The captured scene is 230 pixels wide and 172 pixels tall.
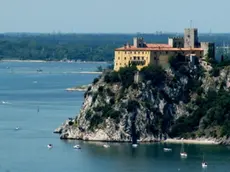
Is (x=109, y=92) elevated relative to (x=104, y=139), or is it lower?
elevated

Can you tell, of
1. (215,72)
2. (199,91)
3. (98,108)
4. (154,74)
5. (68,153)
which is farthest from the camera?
(215,72)

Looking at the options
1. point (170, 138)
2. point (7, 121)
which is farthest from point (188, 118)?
point (7, 121)

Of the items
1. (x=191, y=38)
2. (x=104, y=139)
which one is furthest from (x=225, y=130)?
(x=191, y=38)

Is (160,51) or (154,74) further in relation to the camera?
(160,51)

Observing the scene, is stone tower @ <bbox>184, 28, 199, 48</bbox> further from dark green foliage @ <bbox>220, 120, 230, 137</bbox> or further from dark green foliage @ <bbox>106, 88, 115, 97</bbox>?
dark green foliage @ <bbox>220, 120, 230, 137</bbox>

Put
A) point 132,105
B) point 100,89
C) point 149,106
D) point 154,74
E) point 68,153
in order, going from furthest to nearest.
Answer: point 100,89, point 154,74, point 149,106, point 132,105, point 68,153

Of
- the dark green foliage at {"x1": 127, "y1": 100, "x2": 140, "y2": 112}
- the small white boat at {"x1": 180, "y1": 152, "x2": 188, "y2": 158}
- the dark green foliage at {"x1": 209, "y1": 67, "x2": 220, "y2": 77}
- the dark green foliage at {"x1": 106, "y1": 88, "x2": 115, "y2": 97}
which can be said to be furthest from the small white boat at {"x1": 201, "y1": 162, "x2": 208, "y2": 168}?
the dark green foliage at {"x1": 209, "y1": 67, "x2": 220, "y2": 77}

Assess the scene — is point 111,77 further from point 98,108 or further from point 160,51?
point 160,51
